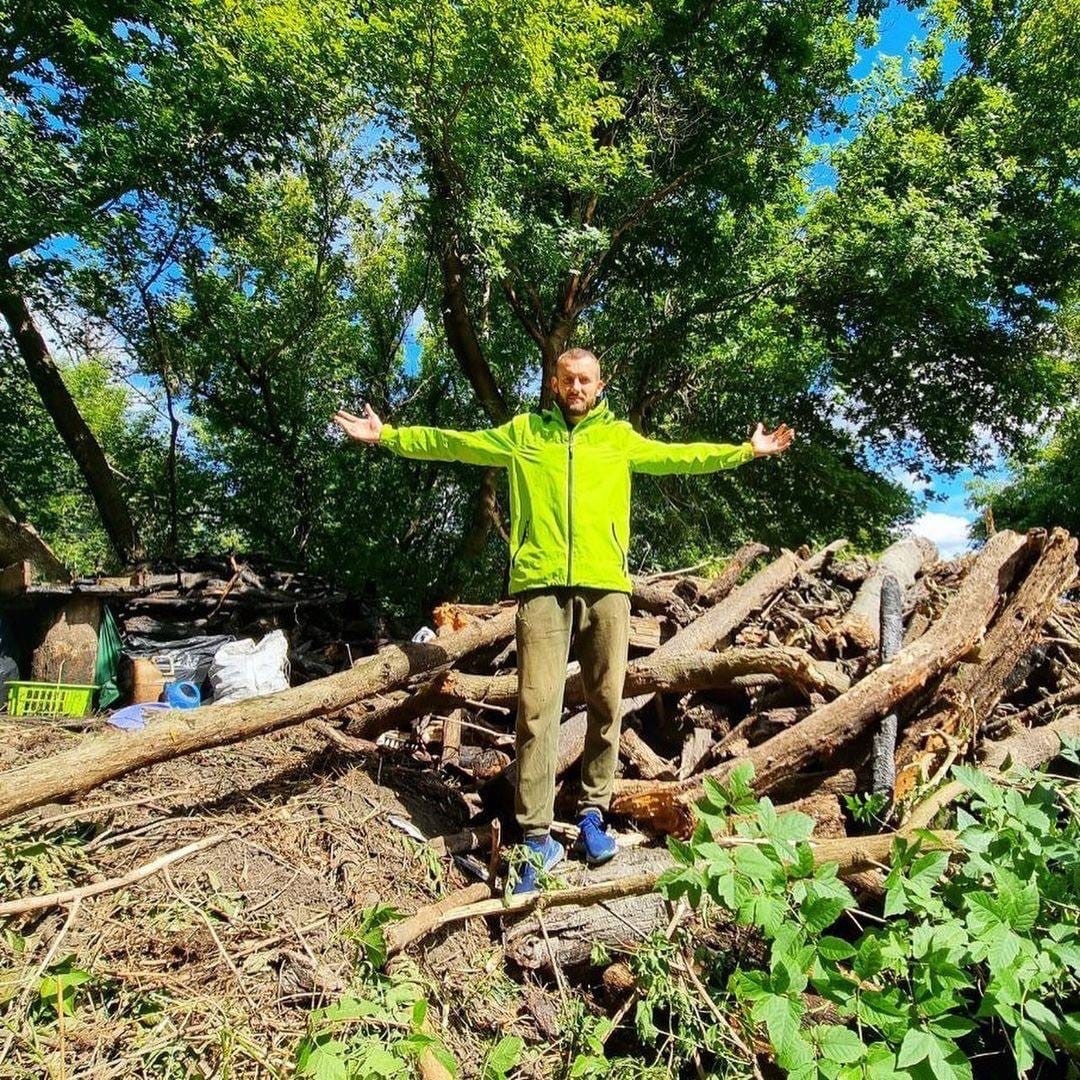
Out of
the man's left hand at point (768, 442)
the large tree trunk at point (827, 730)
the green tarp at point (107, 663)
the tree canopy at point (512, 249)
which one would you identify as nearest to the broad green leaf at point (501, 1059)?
the large tree trunk at point (827, 730)

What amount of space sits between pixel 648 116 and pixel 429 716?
10.5m

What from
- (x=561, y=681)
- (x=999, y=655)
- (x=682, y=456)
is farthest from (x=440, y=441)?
(x=999, y=655)

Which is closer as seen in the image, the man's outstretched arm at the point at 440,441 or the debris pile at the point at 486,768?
the debris pile at the point at 486,768

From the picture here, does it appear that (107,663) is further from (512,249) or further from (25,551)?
(512,249)

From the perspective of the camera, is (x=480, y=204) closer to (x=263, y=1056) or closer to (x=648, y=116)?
(x=648, y=116)

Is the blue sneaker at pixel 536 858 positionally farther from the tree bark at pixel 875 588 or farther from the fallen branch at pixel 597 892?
the tree bark at pixel 875 588

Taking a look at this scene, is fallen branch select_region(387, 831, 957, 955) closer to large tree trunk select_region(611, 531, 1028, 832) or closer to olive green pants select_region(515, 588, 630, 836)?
olive green pants select_region(515, 588, 630, 836)

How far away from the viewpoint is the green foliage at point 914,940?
1.85 meters

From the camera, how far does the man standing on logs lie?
9.77 feet

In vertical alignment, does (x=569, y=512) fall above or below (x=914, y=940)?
above

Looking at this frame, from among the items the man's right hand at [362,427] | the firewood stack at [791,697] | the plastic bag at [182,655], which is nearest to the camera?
the firewood stack at [791,697]

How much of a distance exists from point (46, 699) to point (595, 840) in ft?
13.8

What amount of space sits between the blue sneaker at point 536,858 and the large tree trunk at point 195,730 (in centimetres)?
109

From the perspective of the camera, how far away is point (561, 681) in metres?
3.06
